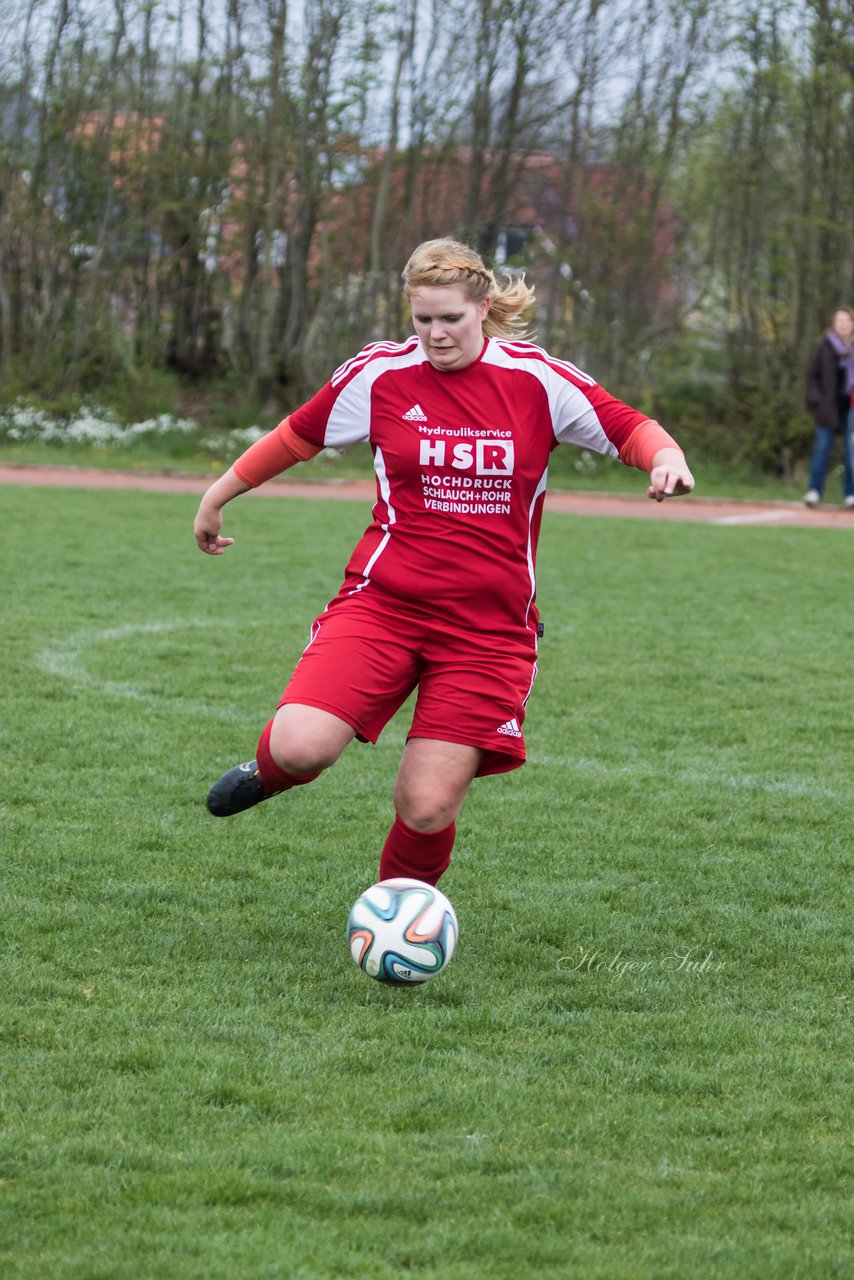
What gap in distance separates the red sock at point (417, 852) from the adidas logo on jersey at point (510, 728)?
29 centimetres

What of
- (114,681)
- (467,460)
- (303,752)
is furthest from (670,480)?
(114,681)

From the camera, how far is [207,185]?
22.7 meters

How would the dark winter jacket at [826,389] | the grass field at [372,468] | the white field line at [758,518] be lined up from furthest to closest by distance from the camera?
the grass field at [372,468], the dark winter jacket at [826,389], the white field line at [758,518]

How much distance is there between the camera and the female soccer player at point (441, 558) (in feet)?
13.5

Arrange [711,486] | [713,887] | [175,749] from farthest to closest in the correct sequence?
[711,486]
[175,749]
[713,887]

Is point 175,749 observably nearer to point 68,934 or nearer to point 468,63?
point 68,934

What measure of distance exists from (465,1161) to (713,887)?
2057mm

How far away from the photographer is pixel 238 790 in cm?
432

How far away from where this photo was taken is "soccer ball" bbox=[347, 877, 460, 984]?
151 inches

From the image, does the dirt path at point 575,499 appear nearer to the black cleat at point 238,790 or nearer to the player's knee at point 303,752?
the black cleat at point 238,790

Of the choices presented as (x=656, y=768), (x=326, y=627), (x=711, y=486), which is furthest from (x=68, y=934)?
(x=711, y=486)

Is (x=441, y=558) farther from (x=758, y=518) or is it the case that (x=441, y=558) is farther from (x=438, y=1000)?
(x=758, y=518)

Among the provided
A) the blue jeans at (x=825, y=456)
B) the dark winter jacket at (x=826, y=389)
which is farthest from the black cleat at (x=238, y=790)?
the dark winter jacket at (x=826, y=389)

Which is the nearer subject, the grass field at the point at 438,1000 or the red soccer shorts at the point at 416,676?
the grass field at the point at 438,1000
